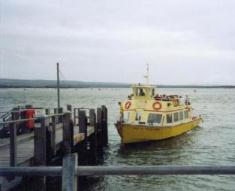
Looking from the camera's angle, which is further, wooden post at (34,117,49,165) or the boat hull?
the boat hull

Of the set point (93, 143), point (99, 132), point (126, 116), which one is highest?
point (126, 116)

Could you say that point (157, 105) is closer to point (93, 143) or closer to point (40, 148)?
point (93, 143)

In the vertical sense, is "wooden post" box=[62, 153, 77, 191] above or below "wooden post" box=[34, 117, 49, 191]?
above

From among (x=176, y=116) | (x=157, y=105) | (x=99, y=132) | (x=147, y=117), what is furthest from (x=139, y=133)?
(x=176, y=116)

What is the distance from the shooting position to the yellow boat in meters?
27.8

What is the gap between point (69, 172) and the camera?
393 cm

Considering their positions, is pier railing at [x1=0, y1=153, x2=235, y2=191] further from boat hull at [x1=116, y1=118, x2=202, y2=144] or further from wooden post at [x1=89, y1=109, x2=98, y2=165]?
boat hull at [x1=116, y1=118, x2=202, y2=144]

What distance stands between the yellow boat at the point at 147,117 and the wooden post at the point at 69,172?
23365 millimetres

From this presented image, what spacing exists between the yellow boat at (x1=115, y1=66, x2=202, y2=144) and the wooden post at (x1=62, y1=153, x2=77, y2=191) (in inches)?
920

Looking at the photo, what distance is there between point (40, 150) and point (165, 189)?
7400mm

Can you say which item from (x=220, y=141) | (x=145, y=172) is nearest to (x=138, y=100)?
(x=220, y=141)

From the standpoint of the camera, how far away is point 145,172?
13.0ft

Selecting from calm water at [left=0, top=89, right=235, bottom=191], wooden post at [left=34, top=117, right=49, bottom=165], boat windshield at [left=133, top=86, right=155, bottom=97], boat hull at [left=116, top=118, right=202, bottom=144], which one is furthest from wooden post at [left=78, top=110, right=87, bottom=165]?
boat windshield at [left=133, top=86, right=155, bottom=97]

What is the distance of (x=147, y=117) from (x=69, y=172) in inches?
993
